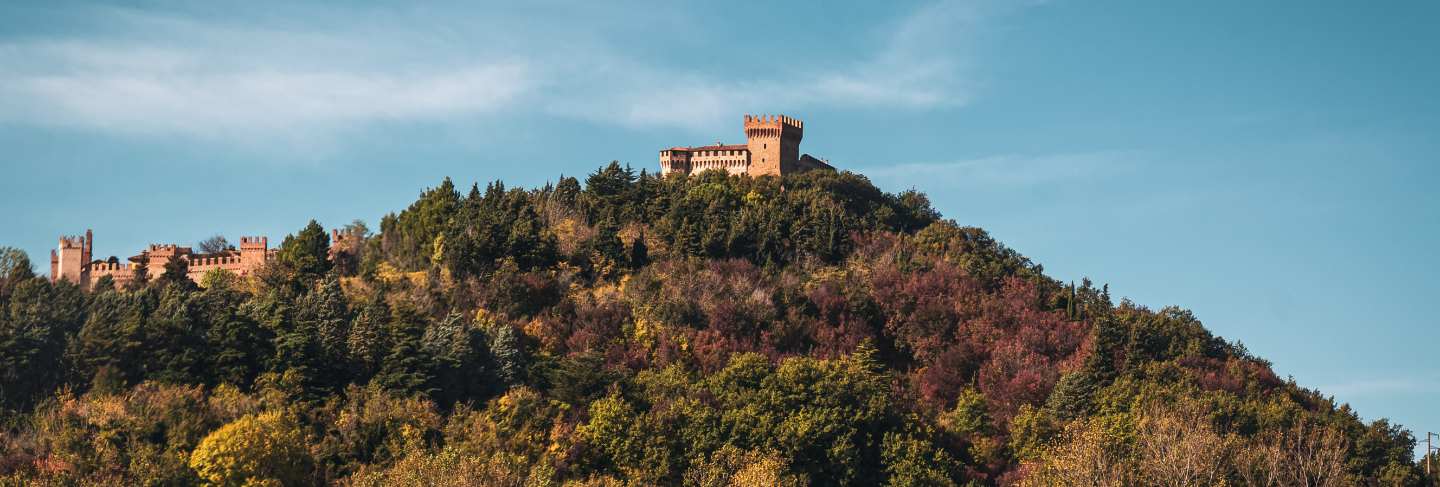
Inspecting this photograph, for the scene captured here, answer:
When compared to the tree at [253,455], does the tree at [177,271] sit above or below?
above

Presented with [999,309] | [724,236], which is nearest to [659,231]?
[724,236]

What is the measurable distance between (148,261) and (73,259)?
13.1 ft

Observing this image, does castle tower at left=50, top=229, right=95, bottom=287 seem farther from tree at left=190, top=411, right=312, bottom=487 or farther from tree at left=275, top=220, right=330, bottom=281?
tree at left=190, top=411, right=312, bottom=487

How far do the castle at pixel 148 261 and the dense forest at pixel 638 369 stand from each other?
281cm

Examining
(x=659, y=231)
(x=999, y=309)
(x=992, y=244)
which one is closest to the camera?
(x=999, y=309)

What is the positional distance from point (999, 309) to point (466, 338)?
25369 mm

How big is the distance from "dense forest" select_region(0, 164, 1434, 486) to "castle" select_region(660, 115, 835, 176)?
9.48 meters

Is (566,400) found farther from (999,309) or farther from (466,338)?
(999,309)

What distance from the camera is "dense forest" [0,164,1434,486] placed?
70500 mm

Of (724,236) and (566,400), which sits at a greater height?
(724,236)

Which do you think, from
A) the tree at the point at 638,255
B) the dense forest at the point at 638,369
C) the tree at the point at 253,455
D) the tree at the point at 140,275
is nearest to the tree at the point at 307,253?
the dense forest at the point at 638,369

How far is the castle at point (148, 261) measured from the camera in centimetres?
10219

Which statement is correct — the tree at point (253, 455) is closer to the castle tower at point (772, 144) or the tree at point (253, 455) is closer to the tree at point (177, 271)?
the tree at point (177, 271)

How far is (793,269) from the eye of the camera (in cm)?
9738
